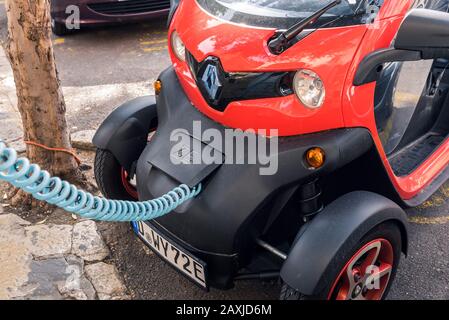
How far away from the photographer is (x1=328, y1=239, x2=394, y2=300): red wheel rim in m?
2.05

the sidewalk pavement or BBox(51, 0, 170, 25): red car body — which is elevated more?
BBox(51, 0, 170, 25): red car body

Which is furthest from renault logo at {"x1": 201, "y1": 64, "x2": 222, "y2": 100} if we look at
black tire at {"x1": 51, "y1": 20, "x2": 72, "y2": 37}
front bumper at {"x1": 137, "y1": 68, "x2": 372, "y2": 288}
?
black tire at {"x1": 51, "y1": 20, "x2": 72, "y2": 37}

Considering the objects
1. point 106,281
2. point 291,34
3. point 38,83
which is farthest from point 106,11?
point 291,34

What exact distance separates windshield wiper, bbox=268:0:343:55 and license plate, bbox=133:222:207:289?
2.94 feet

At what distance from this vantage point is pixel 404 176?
266cm

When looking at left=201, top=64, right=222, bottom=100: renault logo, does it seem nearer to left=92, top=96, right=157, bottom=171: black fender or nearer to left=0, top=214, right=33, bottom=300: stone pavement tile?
left=92, top=96, right=157, bottom=171: black fender

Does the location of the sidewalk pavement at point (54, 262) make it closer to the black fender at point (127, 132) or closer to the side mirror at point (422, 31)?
the black fender at point (127, 132)

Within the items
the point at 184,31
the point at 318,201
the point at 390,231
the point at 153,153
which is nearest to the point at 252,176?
the point at 318,201

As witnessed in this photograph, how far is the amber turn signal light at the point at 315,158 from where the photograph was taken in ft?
6.40

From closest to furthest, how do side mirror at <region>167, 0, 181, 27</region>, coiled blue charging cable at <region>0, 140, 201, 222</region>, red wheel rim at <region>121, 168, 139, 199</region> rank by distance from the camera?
1. coiled blue charging cable at <region>0, 140, 201, 222</region>
2. side mirror at <region>167, 0, 181, 27</region>
3. red wheel rim at <region>121, 168, 139, 199</region>

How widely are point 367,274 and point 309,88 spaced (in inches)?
32.9

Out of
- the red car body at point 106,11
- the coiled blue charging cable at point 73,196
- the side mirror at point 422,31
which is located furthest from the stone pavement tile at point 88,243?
the red car body at point 106,11

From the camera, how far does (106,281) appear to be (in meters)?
2.53

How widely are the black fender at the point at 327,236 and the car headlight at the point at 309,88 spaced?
0.41 metres
